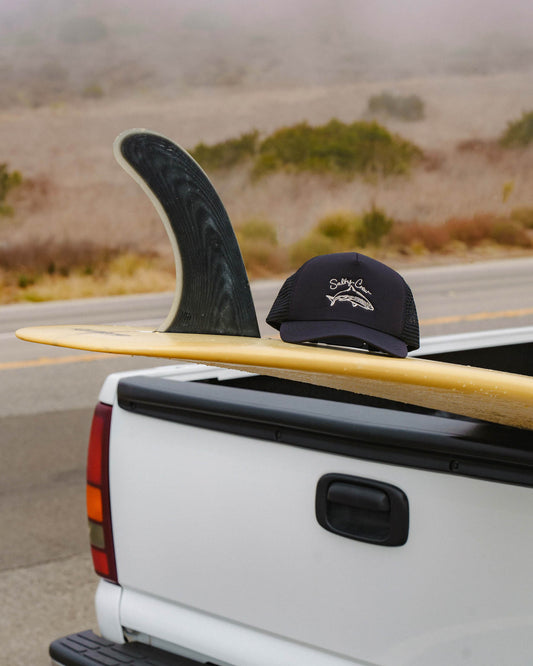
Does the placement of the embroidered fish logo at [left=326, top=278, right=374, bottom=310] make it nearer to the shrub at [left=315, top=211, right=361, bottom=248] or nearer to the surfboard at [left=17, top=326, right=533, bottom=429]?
the surfboard at [left=17, top=326, right=533, bottom=429]

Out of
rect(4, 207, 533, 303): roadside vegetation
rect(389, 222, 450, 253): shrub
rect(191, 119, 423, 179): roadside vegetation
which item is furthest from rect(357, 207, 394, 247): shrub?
rect(191, 119, 423, 179): roadside vegetation

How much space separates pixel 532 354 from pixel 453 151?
39.2 m

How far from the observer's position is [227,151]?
38.1 meters

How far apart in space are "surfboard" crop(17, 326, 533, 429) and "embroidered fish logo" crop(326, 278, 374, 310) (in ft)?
A: 1.29

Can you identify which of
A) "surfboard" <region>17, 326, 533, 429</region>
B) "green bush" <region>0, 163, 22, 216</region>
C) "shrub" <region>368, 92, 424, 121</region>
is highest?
"shrub" <region>368, 92, 424, 121</region>

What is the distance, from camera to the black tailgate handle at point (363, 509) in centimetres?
175

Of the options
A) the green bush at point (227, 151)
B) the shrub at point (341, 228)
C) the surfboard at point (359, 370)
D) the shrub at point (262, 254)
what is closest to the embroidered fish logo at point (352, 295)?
the surfboard at point (359, 370)

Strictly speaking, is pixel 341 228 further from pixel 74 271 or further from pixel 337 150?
pixel 74 271

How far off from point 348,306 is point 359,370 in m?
0.65

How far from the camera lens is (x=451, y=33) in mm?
51062

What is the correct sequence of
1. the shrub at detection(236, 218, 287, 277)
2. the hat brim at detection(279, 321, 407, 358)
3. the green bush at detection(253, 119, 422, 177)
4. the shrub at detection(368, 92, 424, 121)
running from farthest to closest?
the shrub at detection(368, 92, 424, 121)
the green bush at detection(253, 119, 422, 177)
the shrub at detection(236, 218, 287, 277)
the hat brim at detection(279, 321, 407, 358)

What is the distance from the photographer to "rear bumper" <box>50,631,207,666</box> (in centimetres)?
216

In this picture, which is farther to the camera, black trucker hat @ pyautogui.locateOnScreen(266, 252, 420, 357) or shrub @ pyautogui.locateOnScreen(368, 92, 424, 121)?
shrub @ pyautogui.locateOnScreen(368, 92, 424, 121)

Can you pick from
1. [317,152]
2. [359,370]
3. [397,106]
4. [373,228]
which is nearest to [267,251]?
[373,228]
